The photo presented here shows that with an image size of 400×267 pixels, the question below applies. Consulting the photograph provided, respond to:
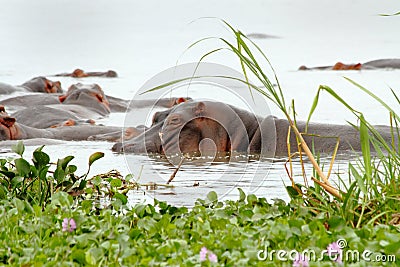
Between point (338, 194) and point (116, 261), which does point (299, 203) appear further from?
point (116, 261)

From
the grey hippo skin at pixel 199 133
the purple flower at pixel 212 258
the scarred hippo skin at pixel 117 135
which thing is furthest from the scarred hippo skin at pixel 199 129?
the purple flower at pixel 212 258

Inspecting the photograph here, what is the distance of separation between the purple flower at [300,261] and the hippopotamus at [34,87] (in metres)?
8.69

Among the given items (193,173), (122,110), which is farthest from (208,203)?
(122,110)

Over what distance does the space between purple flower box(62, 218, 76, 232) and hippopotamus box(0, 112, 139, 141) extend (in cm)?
370

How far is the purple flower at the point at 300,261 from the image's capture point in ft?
5.39

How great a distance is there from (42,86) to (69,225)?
27.6 feet

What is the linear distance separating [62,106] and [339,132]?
13.0 ft

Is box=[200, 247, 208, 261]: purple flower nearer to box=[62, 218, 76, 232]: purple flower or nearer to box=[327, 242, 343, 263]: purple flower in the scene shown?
box=[327, 242, 343, 263]: purple flower

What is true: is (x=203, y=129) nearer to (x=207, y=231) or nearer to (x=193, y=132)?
(x=193, y=132)

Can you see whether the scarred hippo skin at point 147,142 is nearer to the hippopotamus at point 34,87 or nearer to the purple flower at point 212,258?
the purple flower at point 212,258

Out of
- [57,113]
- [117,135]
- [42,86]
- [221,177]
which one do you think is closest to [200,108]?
[221,177]

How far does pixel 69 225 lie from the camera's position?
200 cm

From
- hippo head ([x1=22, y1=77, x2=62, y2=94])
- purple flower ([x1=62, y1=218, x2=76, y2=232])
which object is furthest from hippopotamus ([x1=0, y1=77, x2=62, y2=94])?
purple flower ([x1=62, y1=218, x2=76, y2=232])

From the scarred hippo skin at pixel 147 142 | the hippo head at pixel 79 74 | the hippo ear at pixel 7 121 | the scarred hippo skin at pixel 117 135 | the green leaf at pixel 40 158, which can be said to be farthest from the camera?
the hippo head at pixel 79 74
